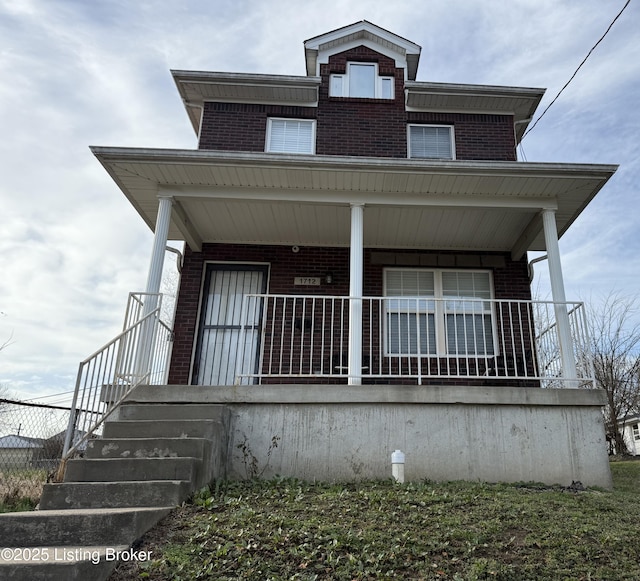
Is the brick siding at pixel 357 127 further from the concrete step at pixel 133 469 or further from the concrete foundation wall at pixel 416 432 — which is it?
the concrete step at pixel 133 469

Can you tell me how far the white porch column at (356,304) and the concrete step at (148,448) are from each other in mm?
1789

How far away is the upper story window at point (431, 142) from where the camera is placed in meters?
8.45

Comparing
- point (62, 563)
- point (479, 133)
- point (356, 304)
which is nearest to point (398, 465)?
point (356, 304)

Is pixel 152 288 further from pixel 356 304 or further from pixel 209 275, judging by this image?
pixel 356 304

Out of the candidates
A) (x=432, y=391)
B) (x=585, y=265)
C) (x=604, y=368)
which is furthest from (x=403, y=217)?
(x=604, y=368)

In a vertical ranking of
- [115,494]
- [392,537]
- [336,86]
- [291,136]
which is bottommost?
[392,537]

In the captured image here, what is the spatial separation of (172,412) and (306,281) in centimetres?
339

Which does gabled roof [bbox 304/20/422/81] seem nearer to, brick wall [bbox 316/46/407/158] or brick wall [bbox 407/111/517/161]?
brick wall [bbox 316/46/407/158]

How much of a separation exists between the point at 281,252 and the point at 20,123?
5102mm

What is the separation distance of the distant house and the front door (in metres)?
2.40

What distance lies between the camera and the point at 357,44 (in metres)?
9.17

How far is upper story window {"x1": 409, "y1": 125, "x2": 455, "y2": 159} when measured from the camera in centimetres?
845

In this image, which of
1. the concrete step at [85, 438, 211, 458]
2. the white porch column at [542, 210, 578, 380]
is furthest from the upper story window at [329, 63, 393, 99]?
the concrete step at [85, 438, 211, 458]

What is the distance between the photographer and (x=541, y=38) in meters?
8.00
